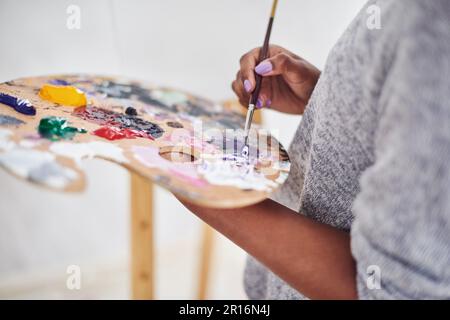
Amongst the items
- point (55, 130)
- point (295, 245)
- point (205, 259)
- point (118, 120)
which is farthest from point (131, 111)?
point (205, 259)

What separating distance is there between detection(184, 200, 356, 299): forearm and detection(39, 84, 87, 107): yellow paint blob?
0.82 feet

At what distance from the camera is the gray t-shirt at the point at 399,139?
337 millimetres

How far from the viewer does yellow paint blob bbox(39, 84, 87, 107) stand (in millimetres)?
562

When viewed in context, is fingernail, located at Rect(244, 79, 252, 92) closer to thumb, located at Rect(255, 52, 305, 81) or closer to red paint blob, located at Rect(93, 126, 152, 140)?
thumb, located at Rect(255, 52, 305, 81)

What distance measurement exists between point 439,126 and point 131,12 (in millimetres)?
766

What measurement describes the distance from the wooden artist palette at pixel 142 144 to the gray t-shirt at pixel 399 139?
11 cm

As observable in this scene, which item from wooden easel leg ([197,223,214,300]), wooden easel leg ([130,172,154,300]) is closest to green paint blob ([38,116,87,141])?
wooden easel leg ([130,172,154,300])

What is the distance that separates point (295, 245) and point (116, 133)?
27 centimetres

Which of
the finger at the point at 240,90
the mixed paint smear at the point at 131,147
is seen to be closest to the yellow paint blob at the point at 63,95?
the mixed paint smear at the point at 131,147

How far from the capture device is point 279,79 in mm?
639

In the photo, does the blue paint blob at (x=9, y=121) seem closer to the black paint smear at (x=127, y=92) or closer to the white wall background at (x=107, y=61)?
the black paint smear at (x=127, y=92)

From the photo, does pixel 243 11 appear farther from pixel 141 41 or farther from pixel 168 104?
pixel 168 104

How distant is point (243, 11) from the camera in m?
0.92
